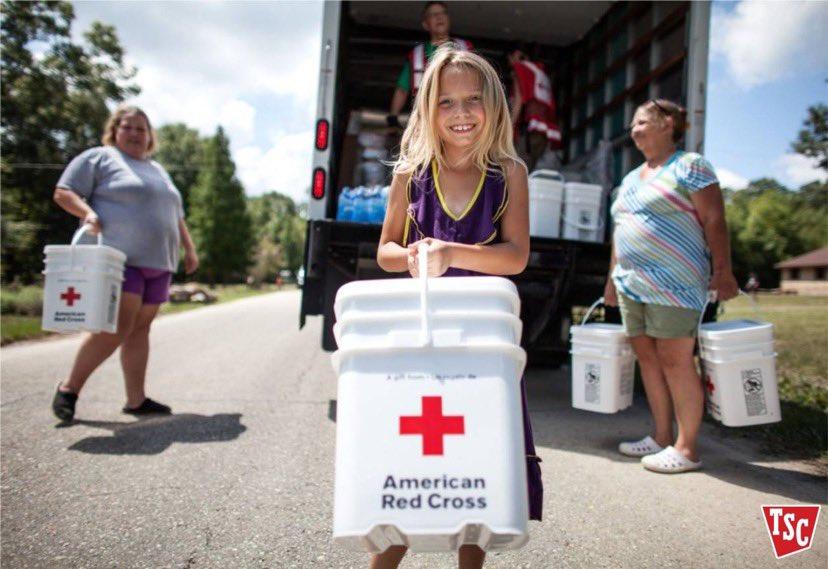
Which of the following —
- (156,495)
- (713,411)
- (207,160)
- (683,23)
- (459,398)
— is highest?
(207,160)

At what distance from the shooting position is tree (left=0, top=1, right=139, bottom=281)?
65.8ft

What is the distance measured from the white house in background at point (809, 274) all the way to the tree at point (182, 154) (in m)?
47.1

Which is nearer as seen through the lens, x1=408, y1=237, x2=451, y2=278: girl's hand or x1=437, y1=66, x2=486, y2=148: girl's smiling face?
x1=408, y1=237, x2=451, y2=278: girl's hand

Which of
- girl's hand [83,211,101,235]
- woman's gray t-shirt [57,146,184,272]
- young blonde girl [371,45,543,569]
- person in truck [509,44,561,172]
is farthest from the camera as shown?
person in truck [509,44,561,172]

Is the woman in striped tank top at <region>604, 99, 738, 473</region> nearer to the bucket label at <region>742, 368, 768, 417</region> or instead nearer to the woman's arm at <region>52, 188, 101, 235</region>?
the bucket label at <region>742, 368, 768, 417</region>

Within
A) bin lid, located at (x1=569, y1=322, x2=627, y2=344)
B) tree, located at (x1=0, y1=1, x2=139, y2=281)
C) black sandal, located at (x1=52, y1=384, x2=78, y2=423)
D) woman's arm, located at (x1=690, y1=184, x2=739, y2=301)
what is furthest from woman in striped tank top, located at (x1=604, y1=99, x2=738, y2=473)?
tree, located at (x1=0, y1=1, x2=139, y2=281)

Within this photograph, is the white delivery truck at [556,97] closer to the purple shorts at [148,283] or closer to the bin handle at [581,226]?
the bin handle at [581,226]

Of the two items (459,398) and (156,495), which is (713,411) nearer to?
(459,398)

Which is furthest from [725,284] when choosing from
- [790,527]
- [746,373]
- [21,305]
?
[21,305]

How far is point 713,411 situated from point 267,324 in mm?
9263

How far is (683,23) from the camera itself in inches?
155

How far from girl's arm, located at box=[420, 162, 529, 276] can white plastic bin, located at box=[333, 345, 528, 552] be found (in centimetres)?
28

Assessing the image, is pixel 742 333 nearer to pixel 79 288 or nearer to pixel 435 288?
pixel 435 288

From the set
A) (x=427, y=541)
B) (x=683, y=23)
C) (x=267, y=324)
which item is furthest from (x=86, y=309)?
(x=267, y=324)
